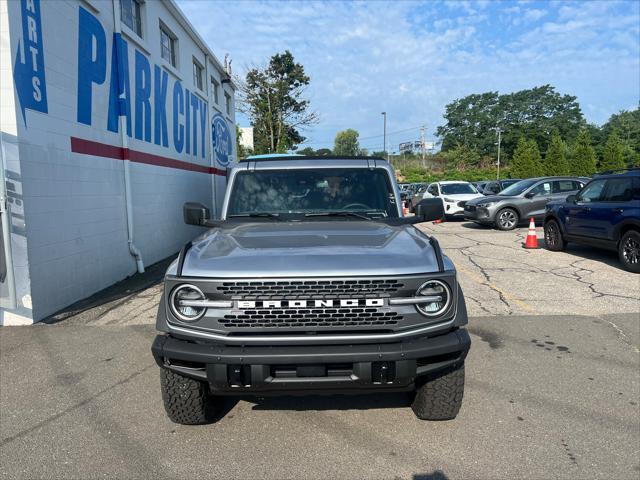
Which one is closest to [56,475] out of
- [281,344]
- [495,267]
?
[281,344]

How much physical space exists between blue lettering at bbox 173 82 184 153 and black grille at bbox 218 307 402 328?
10018 millimetres

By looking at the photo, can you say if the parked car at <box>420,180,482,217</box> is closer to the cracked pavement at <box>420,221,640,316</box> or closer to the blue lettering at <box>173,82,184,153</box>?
the cracked pavement at <box>420,221,640,316</box>

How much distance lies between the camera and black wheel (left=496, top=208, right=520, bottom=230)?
14.8 meters

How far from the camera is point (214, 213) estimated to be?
16688 millimetres

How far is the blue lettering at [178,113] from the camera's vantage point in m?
11.6

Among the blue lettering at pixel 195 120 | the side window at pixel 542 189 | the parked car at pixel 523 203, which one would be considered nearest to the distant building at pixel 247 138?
the blue lettering at pixel 195 120

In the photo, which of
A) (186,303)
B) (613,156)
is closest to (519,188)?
(186,303)

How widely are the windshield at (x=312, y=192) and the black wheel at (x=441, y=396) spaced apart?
5.10 ft

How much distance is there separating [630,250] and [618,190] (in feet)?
3.88

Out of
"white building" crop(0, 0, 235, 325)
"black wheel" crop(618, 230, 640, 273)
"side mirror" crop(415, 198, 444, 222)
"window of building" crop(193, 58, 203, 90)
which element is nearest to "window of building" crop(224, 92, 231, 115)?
"window of building" crop(193, 58, 203, 90)

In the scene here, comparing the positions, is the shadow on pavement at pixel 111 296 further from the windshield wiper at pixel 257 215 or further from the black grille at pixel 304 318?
the black grille at pixel 304 318

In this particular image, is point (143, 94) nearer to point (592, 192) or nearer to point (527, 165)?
point (592, 192)

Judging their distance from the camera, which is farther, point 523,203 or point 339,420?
point 523,203

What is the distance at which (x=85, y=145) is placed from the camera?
703 centimetres
